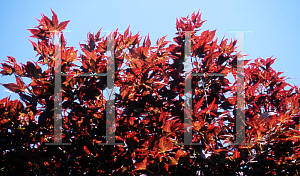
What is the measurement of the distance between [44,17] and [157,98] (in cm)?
150

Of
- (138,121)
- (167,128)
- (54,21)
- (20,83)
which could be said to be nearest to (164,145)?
(167,128)

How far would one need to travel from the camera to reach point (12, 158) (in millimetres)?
2254

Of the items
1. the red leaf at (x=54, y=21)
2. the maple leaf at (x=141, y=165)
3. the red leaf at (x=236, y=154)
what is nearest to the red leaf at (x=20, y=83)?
the red leaf at (x=54, y=21)

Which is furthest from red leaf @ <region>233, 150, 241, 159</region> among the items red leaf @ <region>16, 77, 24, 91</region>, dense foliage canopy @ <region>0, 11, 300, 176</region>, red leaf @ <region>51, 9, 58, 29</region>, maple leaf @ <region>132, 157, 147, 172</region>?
red leaf @ <region>51, 9, 58, 29</region>

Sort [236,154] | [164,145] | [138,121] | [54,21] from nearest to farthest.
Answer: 1. [164,145]
2. [236,154]
3. [138,121]
4. [54,21]

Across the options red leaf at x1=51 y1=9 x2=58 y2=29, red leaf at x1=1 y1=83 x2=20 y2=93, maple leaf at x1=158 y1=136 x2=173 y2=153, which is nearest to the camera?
maple leaf at x1=158 y1=136 x2=173 y2=153

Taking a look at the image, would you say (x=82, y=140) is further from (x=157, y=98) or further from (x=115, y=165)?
(x=157, y=98)

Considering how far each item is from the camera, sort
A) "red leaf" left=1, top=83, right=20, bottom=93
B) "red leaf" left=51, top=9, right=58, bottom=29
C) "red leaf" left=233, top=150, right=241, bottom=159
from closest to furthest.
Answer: "red leaf" left=233, top=150, right=241, bottom=159, "red leaf" left=1, top=83, right=20, bottom=93, "red leaf" left=51, top=9, right=58, bottom=29

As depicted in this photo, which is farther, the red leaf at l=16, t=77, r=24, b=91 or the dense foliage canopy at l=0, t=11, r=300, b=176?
the red leaf at l=16, t=77, r=24, b=91

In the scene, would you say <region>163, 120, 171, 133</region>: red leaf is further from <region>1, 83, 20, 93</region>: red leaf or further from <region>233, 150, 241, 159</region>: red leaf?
<region>1, 83, 20, 93</region>: red leaf

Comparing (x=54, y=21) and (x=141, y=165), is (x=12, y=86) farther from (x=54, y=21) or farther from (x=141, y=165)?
(x=141, y=165)

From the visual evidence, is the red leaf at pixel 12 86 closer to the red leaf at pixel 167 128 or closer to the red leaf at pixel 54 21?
the red leaf at pixel 54 21

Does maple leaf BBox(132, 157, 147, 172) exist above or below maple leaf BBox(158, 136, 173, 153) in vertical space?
below

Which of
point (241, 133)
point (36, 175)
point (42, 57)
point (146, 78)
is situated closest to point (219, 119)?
point (241, 133)
